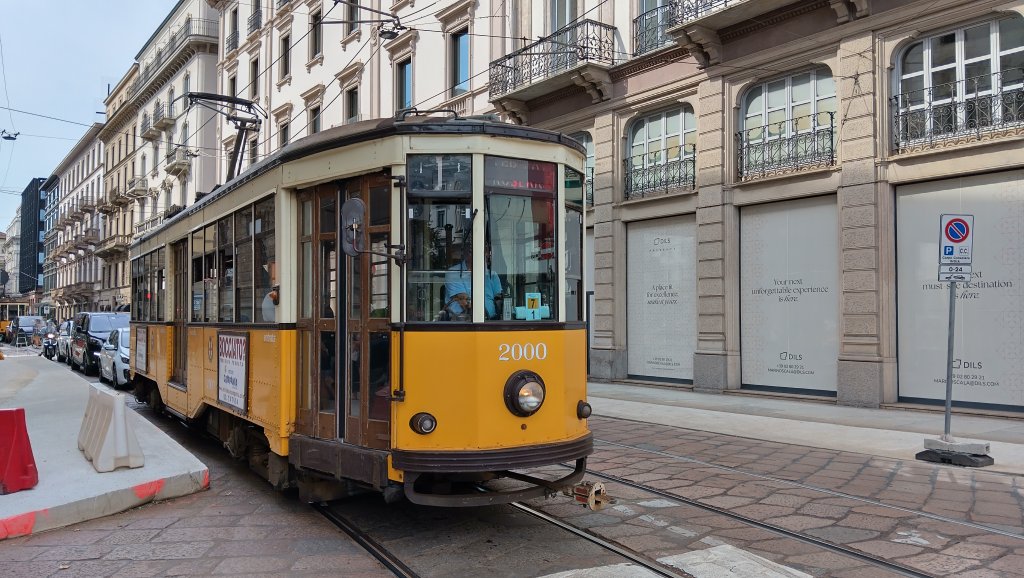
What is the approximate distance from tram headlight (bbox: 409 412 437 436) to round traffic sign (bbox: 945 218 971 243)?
677 centimetres

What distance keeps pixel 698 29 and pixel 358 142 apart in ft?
37.5

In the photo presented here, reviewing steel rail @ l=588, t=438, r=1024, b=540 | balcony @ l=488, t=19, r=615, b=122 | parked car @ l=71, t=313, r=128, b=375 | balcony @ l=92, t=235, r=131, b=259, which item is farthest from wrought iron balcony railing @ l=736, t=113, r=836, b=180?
balcony @ l=92, t=235, r=131, b=259

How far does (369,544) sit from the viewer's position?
5.30m

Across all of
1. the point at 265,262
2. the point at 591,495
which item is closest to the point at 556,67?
the point at 265,262

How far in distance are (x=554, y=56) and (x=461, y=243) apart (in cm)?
1456

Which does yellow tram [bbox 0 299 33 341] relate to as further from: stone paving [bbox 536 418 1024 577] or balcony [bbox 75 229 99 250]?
stone paving [bbox 536 418 1024 577]

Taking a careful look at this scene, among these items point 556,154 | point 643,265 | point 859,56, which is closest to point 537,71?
point 643,265

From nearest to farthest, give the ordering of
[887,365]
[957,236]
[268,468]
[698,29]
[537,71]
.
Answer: [268,468] → [957,236] → [887,365] → [698,29] → [537,71]

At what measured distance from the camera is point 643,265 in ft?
57.3

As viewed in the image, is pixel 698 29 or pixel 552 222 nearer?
pixel 552 222

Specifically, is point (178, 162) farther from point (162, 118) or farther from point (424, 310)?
point (424, 310)

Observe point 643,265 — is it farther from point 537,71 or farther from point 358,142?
point 358,142

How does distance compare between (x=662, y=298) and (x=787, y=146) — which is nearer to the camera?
(x=787, y=146)

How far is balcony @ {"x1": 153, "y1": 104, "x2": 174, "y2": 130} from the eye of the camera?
4372 centimetres
